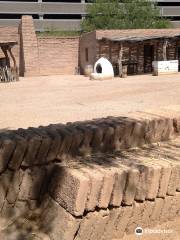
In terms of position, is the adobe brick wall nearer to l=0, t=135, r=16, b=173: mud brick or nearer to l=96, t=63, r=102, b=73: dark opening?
l=96, t=63, r=102, b=73: dark opening

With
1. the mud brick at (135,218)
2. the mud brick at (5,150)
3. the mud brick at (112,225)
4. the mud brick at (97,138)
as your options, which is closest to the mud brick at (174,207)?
the mud brick at (135,218)

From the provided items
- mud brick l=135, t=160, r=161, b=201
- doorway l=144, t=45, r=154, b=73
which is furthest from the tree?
mud brick l=135, t=160, r=161, b=201

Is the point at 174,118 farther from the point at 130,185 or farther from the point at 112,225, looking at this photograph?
the point at 112,225

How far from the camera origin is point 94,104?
12.3 m

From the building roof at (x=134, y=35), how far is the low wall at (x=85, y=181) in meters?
19.7

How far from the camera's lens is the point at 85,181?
3.70 meters

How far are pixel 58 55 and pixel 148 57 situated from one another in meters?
5.92

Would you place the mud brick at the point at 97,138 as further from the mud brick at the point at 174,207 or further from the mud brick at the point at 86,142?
the mud brick at the point at 174,207

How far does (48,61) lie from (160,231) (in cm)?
2542

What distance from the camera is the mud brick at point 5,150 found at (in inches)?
169

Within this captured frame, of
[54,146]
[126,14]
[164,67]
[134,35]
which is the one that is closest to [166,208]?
[54,146]

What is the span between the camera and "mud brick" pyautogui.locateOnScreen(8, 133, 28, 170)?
431 cm

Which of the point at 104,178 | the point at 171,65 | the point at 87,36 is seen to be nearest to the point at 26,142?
the point at 104,178

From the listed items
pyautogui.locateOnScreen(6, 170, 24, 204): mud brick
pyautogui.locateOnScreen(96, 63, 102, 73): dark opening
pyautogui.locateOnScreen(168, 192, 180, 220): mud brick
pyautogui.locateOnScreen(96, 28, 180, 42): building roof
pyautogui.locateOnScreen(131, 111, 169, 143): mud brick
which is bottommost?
pyautogui.locateOnScreen(96, 63, 102, 73): dark opening
